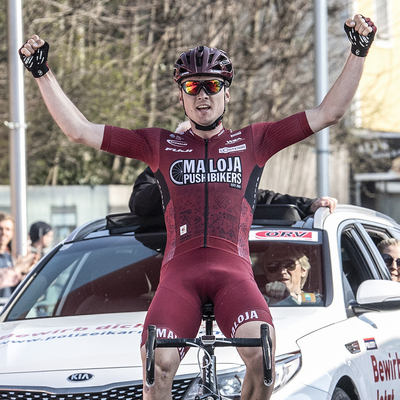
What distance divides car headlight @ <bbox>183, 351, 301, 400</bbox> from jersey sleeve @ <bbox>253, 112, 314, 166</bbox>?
935mm

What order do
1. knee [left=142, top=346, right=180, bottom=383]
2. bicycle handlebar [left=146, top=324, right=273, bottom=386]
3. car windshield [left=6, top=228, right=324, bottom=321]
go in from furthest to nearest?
1. car windshield [left=6, top=228, right=324, bottom=321]
2. knee [left=142, top=346, right=180, bottom=383]
3. bicycle handlebar [left=146, top=324, right=273, bottom=386]

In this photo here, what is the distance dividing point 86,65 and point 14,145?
259 inches

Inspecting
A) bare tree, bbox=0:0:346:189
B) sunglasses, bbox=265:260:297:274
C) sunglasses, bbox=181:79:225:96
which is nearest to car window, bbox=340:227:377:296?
sunglasses, bbox=265:260:297:274

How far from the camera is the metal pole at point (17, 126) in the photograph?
8195 mm

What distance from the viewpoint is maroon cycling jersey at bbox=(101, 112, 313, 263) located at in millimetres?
3430

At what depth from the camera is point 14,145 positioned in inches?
328

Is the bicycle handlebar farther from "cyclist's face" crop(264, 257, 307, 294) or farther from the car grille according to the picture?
"cyclist's face" crop(264, 257, 307, 294)

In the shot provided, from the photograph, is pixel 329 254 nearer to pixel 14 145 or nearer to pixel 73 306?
pixel 73 306

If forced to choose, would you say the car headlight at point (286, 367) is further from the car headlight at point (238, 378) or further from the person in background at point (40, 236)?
the person in background at point (40, 236)

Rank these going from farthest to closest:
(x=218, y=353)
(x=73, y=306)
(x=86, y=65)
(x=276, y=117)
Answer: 1. (x=276, y=117)
2. (x=86, y=65)
3. (x=73, y=306)
4. (x=218, y=353)

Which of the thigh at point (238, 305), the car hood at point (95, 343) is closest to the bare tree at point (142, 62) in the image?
the car hood at point (95, 343)

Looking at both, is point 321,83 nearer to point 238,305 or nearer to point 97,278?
point 97,278

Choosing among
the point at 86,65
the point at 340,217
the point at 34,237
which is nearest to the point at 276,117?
the point at 86,65

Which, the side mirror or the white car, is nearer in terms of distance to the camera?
the white car
